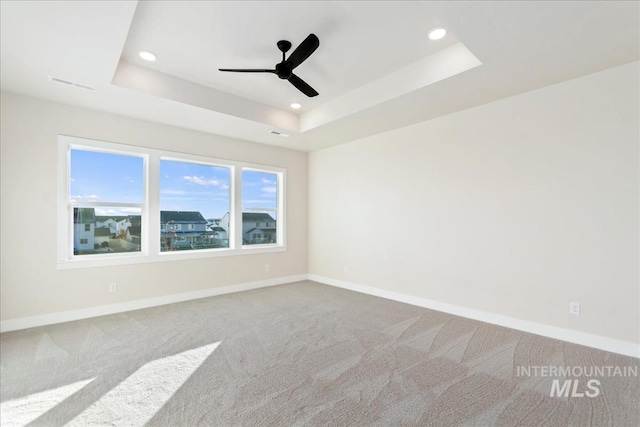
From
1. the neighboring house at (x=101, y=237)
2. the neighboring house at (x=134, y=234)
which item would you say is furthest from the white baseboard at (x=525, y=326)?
the neighboring house at (x=101, y=237)

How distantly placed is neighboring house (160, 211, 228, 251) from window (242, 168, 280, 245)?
2.02ft

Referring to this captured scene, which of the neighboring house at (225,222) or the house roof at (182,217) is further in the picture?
the neighboring house at (225,222)

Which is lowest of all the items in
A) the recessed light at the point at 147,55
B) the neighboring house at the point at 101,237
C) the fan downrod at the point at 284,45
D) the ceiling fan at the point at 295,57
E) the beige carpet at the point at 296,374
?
the beige carpet at the point at 296,374

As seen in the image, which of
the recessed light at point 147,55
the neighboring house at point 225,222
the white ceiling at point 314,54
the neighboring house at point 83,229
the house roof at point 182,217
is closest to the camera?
the white ceiling at point 314,54

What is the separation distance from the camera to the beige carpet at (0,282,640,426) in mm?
1944

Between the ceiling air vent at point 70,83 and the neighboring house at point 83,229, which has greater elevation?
the ceiling air vent at point 70,83

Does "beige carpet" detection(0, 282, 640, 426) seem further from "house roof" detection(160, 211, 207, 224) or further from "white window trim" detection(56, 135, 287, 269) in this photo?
"house roof" detection(160, 211, 207, 224)

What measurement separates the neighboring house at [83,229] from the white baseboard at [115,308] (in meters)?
0.78

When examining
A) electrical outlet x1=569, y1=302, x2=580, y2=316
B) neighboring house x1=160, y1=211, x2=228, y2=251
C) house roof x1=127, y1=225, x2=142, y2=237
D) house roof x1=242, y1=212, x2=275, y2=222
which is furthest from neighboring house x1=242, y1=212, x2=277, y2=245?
electrical outlet x1=569, y1=302, x2=580, y2=316

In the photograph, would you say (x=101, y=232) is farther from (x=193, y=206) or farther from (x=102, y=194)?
(x=193, y=206)

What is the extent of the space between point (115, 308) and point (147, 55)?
10.5 feet

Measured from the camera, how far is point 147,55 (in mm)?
3127

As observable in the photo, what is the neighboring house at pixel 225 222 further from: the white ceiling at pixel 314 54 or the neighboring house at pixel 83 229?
the neighboring house at pixel 83 229

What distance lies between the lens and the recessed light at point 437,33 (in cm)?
270
